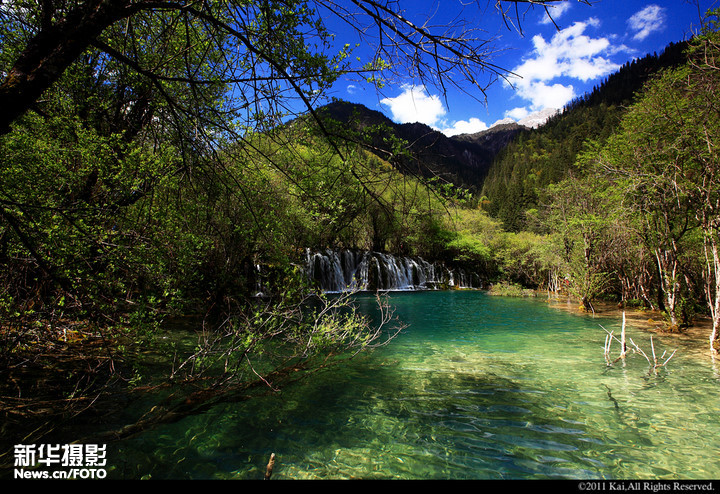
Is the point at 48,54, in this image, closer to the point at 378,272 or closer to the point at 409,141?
the point at 409,141

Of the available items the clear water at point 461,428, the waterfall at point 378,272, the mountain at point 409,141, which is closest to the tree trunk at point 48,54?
the mountain at point 409,141

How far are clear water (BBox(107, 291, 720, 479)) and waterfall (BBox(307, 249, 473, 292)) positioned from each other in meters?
16.0

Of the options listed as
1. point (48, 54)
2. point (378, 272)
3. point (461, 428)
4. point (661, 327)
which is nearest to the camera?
point (48, 54)

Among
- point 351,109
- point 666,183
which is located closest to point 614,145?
point 666,183

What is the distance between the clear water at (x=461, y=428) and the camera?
137 inches

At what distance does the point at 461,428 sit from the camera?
434 centimetres

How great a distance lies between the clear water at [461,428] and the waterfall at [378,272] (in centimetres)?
1595

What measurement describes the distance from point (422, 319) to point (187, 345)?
964cm

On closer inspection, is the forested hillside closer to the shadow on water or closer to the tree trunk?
the shadow on water

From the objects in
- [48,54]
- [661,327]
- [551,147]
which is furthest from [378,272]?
[551,147]

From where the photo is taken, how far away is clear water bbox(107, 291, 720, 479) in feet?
11.4

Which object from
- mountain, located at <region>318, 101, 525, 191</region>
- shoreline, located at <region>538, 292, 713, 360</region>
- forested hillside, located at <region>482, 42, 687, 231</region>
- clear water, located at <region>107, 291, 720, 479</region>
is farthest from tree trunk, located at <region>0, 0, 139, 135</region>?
forested hillside, located at <region>482, 42, 687, 231</region>

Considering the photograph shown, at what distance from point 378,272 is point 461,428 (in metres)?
24.1

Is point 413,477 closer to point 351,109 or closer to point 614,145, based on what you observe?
point 351,109
